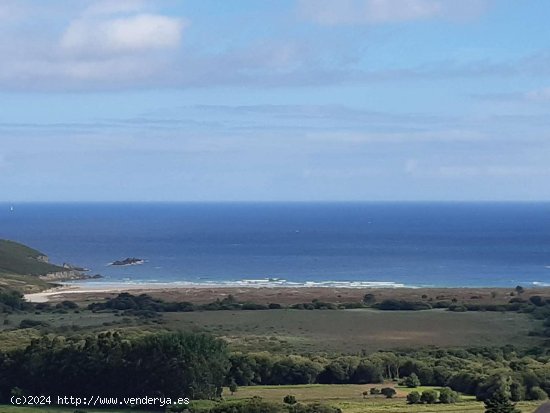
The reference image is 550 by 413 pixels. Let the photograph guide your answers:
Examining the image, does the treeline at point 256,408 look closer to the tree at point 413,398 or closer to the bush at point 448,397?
the tree at point 413,398

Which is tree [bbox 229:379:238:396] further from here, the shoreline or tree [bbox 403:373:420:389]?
the shoreline

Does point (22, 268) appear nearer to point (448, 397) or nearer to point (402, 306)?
point (402, 306)

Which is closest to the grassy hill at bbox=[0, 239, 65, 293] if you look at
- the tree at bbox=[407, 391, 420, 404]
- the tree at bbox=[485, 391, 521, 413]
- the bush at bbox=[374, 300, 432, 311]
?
the bush at bbox=[374, 300, 432, 311]

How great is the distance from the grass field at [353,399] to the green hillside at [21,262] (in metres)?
78.6

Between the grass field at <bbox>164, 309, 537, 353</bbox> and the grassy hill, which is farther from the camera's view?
the grassy hill

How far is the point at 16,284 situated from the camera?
10600cm

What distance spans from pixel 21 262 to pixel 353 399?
91614mm

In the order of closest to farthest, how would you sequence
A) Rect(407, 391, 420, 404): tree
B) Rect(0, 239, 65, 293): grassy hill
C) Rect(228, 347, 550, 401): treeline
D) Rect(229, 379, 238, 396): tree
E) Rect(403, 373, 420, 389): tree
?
Rect(407, 391, 420, 404): tree
Rect(228, 347, 550, 401): treeline
Rect(229, 379, 238, 396): tree
Rect(403, 373, 420, 389): tree
Rect(0, 239, 65, 293): grassy hill

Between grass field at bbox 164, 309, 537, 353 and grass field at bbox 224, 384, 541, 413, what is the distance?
1307 centimetres

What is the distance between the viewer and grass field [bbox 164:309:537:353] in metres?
61.2

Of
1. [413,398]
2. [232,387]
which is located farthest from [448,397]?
[232,387]

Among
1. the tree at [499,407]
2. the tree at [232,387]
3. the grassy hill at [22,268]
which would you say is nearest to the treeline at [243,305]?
the grassy hill at [22,268]

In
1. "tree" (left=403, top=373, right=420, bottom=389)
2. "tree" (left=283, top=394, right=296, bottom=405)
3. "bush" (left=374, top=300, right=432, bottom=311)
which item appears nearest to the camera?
"tree" (left=283, top=394, right=296, bottom=405)

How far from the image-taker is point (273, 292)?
324 feet
